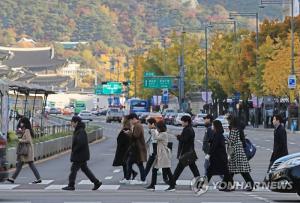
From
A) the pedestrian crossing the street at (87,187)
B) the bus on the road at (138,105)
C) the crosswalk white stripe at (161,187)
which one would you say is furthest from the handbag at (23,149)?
the bus on the road at (138,105)

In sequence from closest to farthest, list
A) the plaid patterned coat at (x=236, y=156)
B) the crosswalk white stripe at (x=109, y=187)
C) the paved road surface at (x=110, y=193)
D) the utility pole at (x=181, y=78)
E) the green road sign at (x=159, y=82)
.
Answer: the paved road surface at (x=110, y=193), the plaid patterned coat at (x=236, y=156), the crosswalk white stripe at (x=109, y=187), the utility pole at (x=181, y=78), the green road sign at (x=159, y=82)

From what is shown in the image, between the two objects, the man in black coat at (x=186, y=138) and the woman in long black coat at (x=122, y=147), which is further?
the woman in long black coat at (x=122, y=147)

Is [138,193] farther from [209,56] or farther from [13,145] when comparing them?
[209,56]

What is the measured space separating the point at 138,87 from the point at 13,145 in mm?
119188

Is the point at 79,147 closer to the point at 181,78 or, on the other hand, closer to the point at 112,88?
the point at 181,78

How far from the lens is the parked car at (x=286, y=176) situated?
2002cm

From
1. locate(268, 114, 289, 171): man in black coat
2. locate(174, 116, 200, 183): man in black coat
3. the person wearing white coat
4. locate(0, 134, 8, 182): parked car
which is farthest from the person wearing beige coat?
locate(268, 114, 289, 171): man in black coat

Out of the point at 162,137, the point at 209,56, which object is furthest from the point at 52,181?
the point at 209,56

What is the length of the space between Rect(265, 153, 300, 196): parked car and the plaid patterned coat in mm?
2089

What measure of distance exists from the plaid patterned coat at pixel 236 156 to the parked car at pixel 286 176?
2.09m

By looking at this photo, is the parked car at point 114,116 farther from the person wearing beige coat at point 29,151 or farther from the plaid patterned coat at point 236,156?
the plaid patterned coat at point 236,156

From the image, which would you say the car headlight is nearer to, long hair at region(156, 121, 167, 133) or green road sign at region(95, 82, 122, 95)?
long hair at region(156, 121, 167, 133)

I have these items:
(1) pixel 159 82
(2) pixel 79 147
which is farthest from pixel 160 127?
(1) pixel 159 82

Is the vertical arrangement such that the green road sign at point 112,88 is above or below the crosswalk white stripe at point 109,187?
above
